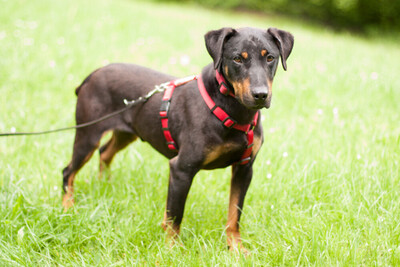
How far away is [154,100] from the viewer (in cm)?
313

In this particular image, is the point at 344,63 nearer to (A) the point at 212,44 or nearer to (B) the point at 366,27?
(A) the point at 212,44

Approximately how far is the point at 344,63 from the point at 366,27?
33.0 ft

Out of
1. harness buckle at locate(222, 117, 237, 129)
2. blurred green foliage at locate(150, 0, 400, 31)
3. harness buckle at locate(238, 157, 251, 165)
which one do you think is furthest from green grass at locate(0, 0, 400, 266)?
blurred green foliage at locate(150, 0, 400, 31)

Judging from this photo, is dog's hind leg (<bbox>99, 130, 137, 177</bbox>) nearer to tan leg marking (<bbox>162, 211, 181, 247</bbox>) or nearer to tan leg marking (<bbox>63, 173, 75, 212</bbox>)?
tan leg marking (<bbox>63, 173, 75, 212</bbox>)

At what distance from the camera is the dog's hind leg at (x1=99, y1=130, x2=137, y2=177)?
12.7 feet

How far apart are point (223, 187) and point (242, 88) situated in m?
1.54

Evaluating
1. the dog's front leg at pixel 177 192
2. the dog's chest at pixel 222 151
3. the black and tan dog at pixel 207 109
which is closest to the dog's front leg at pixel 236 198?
the black and tan dog at pixel 207 109

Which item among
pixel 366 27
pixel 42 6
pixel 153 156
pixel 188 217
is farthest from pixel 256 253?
pixel 366 27

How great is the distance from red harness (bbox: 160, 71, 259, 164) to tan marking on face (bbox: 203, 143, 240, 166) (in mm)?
121

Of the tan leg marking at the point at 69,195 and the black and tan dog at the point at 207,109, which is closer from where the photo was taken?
the black and tan dog at the point at 207,109

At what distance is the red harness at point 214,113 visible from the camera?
2.63 meters

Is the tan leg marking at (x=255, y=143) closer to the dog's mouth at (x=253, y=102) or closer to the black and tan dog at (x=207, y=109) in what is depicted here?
the black and tan dog at (x=207, y=109)

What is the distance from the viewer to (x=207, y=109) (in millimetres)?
2693

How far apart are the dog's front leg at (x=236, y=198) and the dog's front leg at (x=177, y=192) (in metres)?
0.39
